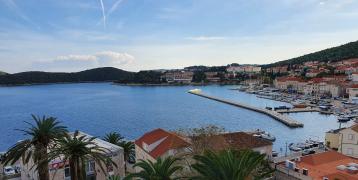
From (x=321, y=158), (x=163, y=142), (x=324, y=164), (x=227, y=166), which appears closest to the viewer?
(x=227, y=166)

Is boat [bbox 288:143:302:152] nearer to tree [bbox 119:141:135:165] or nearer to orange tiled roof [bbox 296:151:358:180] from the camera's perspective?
orange tiled roof [bbox 296:151:358:180]

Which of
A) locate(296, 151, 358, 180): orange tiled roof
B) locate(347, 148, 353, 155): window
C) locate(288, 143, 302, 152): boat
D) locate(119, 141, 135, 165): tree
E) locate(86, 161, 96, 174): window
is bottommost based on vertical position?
locate(288, 143, 302, 152): boat

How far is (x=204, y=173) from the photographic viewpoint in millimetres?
12195

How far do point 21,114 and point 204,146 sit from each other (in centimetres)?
8377

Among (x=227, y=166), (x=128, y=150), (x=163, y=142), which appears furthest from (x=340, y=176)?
(x=128, y=150)

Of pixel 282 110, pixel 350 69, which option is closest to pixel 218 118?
pixel 282 110

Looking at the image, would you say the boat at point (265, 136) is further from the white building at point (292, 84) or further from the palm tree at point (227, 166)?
the white building at point (292, 84)

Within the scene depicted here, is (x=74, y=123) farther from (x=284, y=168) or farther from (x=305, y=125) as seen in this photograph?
(x=284, y=168)

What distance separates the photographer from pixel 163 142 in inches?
1024

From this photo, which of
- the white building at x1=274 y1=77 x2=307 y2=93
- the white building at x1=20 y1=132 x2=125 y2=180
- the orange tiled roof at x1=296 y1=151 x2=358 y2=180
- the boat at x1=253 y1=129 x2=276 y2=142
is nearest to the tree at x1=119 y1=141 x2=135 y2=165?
the white building at x1=20 y1=132 x2=125 y2=180

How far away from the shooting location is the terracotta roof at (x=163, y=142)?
24708mm

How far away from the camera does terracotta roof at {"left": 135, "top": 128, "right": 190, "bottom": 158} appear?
24708 millimetres

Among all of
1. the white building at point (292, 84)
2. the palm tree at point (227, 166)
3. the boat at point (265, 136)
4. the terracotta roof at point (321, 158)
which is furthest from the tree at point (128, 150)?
the white building at point (292, 84)

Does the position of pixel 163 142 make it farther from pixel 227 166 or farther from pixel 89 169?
pixel 227 166
